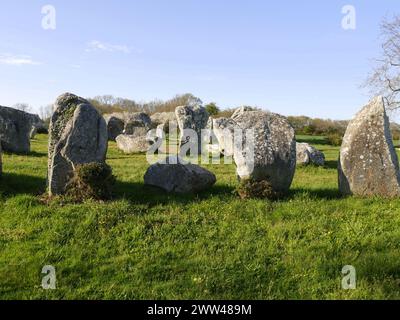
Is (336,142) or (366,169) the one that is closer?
(366,169)

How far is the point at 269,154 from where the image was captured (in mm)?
12633

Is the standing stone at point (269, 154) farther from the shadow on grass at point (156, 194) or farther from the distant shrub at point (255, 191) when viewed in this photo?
the shadow on grass at point (156, 194)

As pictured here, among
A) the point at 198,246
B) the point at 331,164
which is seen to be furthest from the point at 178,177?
the point at 331,164

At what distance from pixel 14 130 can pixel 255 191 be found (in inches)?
602

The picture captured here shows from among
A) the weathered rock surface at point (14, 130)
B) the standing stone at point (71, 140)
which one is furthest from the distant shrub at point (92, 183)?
the weathered rock surface at point (14, 130)

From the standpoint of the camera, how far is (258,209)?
36.9ft

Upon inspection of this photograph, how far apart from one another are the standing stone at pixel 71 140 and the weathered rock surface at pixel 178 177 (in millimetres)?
1651

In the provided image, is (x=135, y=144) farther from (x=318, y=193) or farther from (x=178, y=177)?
(x=318, y=193)

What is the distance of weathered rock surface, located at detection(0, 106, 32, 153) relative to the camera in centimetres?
2234

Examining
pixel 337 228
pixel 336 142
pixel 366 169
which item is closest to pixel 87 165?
pixel 337 228

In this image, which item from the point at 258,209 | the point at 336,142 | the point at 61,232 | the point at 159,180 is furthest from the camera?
the point at 336,142

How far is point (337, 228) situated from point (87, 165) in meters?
6.70
